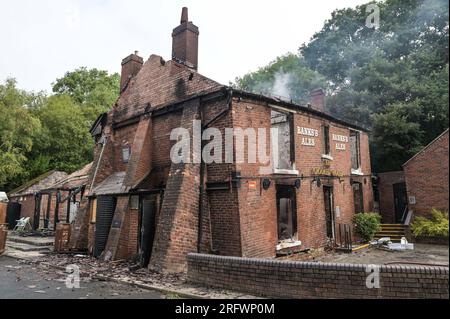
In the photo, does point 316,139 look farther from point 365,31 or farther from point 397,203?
point 365,31

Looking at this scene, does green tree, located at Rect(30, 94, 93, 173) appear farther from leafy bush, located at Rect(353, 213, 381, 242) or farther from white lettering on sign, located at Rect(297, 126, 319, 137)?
leafy bush, located at Rect(353, 213, 381, 242)

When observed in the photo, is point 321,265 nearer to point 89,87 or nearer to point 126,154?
point 126,154

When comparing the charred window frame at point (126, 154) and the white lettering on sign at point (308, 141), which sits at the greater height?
the white lettering on sign at point (308, 141)

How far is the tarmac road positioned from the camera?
291 inches

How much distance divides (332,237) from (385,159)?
10.5m

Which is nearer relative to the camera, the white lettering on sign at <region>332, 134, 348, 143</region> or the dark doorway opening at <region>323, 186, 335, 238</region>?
the dark doorway opening at <region>323, 186, 335, 238</region>

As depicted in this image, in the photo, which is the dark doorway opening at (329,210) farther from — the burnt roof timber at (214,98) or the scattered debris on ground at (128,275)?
the scattered debris on ground at (128,275)

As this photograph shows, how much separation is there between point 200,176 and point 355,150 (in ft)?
35.4

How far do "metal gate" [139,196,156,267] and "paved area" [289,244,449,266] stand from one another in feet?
15.5

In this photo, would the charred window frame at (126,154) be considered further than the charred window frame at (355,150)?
No

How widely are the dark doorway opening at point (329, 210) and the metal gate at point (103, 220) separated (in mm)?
8735

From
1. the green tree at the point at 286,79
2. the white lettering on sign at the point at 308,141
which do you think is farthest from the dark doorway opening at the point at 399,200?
the green tree at the point at 286,79

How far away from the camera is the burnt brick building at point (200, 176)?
10.1 m

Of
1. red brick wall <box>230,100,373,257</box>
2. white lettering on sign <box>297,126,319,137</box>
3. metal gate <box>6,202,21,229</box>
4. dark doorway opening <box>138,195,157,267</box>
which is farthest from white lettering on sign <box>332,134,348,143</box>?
metal gate <box>6,202,21,229</box>
